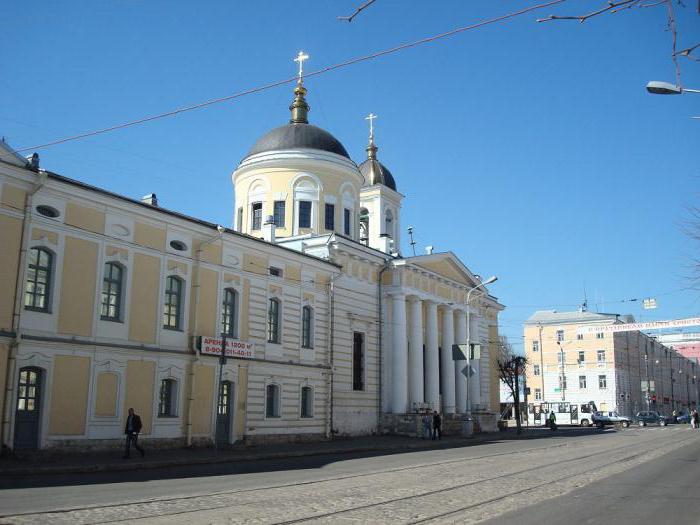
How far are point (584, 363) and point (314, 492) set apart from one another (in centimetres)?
8140

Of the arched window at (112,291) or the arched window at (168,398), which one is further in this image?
the arched window at (168,398)

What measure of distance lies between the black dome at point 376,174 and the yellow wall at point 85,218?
28640mm

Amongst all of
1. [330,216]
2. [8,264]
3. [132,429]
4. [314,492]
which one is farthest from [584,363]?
[314,492]

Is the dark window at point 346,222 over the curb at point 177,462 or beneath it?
over

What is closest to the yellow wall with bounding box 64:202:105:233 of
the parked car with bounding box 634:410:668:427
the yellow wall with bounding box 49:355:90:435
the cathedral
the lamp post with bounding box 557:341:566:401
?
the cathedral

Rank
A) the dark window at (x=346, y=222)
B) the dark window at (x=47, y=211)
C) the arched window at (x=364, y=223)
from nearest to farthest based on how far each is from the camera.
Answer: the dark window at (x=47, y=211), the dark window at (x=346, y=222), the arched window at (x=364, y=223)

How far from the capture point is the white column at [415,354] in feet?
137

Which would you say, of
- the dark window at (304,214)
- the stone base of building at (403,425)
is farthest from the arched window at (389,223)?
the stone base of building at (403,425)

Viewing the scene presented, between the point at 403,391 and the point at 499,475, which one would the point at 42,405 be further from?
the point at 403,391

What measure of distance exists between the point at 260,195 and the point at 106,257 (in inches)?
695

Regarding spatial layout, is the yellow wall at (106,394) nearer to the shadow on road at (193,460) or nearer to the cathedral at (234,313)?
the cathedral at (234,313)

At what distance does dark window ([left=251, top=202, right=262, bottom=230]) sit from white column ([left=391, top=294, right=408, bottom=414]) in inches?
342

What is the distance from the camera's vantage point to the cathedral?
868 inches

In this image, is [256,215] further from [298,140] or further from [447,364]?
[447,364]
